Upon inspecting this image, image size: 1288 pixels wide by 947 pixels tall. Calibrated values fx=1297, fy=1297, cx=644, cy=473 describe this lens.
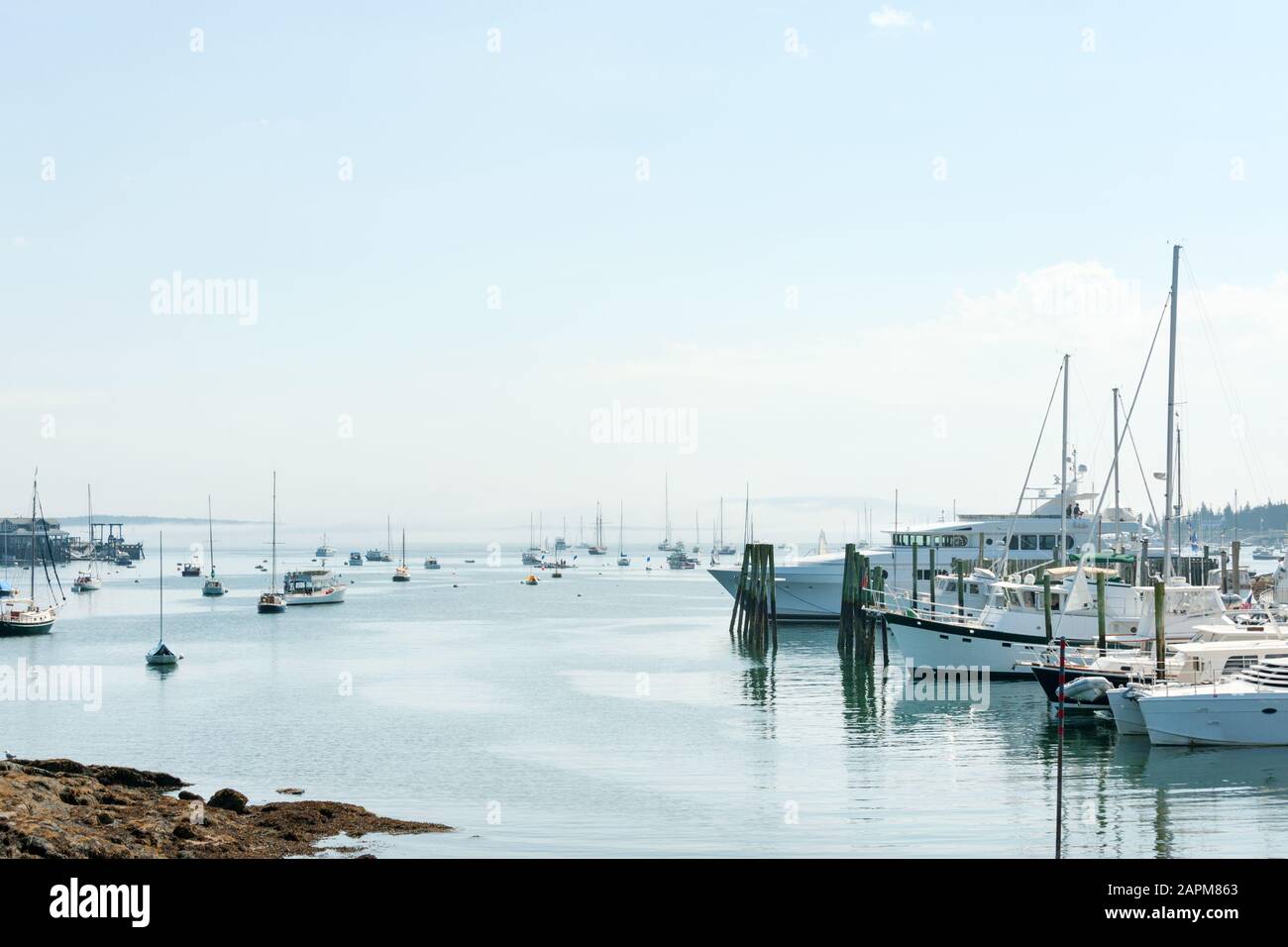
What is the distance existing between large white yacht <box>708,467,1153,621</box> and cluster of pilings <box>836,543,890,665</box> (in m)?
3.37

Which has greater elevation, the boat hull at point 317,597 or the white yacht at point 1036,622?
the white yacht at point 1036,622

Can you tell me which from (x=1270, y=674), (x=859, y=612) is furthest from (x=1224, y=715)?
(x=859, y=612)

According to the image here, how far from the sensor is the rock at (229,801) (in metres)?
27.1

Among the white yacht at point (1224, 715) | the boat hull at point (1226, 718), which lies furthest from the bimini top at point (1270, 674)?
the boat hull at point (1226, 718)

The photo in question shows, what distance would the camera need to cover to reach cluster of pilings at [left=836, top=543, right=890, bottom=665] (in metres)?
61.3

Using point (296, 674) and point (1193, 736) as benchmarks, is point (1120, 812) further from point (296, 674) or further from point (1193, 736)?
point (296, 674)

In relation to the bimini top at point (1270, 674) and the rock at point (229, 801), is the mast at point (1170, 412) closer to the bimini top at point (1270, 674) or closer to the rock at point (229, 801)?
the bimini top at point (1270, 674)

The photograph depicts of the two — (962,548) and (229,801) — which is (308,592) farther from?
(229,801)

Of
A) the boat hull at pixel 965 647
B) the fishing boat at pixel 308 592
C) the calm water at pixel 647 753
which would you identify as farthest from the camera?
the fishing boat at pixel 308 592

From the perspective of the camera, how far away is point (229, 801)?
2727 centimetres

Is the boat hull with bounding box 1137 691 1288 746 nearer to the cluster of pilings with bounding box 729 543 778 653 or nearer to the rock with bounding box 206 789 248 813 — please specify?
the rock with bounding box 206 789 248 813

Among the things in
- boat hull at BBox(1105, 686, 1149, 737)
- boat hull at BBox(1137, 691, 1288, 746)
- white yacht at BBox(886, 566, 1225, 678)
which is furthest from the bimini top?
white yacht at BBox(886, 566, 1225, 678)

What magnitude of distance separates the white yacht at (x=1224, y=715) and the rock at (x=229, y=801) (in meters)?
23.4
